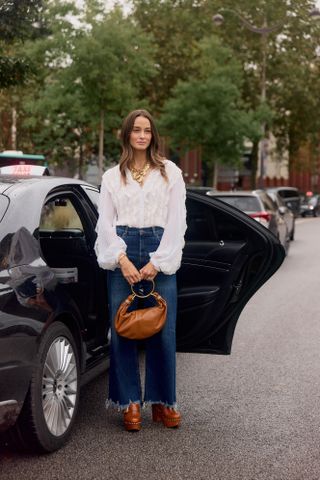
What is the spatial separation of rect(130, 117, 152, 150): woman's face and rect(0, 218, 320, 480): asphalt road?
5.29 ft

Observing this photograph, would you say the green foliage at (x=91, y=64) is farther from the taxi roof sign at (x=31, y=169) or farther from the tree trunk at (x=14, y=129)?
the taxi roof sign at (x=31, y=169)

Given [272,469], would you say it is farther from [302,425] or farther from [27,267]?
[27,267]

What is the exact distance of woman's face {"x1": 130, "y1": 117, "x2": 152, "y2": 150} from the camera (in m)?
4.97

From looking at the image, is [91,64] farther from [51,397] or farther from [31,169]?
[51,397]

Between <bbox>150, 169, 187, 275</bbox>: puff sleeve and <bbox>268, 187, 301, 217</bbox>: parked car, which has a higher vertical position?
<bbox>150, 169, 187, 275</bbox>: puff sleeve

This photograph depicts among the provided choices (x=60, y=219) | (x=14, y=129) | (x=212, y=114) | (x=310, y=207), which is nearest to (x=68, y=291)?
(x=60, y=219)

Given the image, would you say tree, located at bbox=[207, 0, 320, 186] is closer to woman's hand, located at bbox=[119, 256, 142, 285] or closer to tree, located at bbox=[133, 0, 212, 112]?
tree, located at bbox=[133, 0, 212, 112]

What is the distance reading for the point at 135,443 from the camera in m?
4.82

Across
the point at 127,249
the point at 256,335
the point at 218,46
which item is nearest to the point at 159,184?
the point at 127,249

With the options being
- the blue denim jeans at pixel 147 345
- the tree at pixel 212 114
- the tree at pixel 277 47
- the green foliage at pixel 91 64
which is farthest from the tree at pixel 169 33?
the blue denim jeans at pixel 147 345

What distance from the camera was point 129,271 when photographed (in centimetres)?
478

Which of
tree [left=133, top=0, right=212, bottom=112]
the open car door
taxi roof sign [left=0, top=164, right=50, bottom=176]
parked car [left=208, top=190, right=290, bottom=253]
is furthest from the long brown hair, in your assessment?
tree [left=133, top=0, right=212, bottom=112]

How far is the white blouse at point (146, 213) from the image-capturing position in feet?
15.8

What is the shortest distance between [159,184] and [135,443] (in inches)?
55.4
